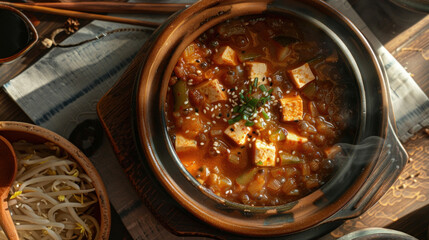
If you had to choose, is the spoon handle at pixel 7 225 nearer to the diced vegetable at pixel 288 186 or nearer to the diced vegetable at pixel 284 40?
the diced vegetable at pixel 288 186

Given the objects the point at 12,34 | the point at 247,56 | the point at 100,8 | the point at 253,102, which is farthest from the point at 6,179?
the point at 247,56

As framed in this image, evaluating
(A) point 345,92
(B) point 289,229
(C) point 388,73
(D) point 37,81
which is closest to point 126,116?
(D) point 37,81

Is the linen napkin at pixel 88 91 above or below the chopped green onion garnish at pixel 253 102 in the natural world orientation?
above

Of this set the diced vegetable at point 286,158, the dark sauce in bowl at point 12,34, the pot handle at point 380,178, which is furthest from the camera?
the dark sauce in bowl at point 12,34

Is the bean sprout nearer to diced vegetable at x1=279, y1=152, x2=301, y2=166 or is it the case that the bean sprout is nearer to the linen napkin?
the linen napkin

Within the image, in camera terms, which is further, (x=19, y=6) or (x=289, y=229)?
(x=19, y=6)

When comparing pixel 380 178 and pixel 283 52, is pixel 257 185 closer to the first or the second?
pixel 380 178

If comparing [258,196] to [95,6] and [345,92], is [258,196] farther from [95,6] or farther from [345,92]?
[95,6]

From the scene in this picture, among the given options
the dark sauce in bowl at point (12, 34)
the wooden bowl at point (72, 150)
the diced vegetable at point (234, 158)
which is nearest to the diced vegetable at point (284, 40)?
the diced vegetable at point (234, 158)

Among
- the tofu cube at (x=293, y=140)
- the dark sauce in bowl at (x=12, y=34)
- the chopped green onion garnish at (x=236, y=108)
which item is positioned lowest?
the tofu cube at (x=293, y=140)
